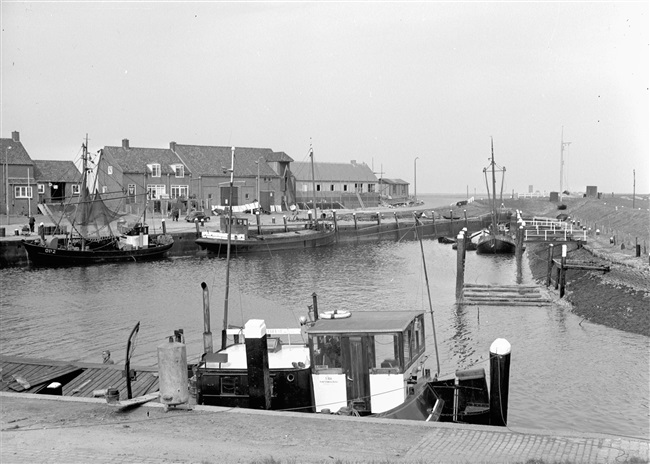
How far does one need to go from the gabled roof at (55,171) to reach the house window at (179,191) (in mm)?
12725

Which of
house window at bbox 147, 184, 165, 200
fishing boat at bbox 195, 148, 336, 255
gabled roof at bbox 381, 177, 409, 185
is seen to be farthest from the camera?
gabled roof at bbox 381, 177, 409, 185

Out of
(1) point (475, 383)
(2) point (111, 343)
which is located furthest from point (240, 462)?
Result: (2) point (111, 343)

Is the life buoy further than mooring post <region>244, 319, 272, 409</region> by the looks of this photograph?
Yes

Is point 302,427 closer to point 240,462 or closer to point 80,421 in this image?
point 240,462

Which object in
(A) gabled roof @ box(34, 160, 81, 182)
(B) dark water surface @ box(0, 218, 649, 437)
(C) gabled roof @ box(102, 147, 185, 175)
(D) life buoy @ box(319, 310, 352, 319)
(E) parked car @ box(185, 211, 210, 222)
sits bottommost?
(B) dark water surface @ box(0, 218, 649, 437)

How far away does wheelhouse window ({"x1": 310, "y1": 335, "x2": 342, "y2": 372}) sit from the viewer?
51.1 ft

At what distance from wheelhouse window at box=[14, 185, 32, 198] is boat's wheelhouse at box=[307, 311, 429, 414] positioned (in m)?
77.6

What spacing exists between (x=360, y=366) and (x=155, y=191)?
8324 centimetres

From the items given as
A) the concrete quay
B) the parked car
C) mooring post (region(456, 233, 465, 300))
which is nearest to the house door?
the concrete quay

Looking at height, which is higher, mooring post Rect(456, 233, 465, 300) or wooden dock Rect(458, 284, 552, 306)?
mooring post Rect(456, 233, 465, 300)

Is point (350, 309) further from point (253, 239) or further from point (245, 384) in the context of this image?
point (253, 239)

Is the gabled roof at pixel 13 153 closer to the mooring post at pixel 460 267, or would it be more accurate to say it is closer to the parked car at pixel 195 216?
the parked car at pixel 195 216

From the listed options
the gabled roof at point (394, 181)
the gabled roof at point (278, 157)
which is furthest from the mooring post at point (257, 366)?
the gabled roof at point (394, 181)

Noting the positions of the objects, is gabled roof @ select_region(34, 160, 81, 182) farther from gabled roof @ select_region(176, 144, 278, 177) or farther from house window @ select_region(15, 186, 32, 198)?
gabled roof @ select_region(176, 144, 278, 177)
